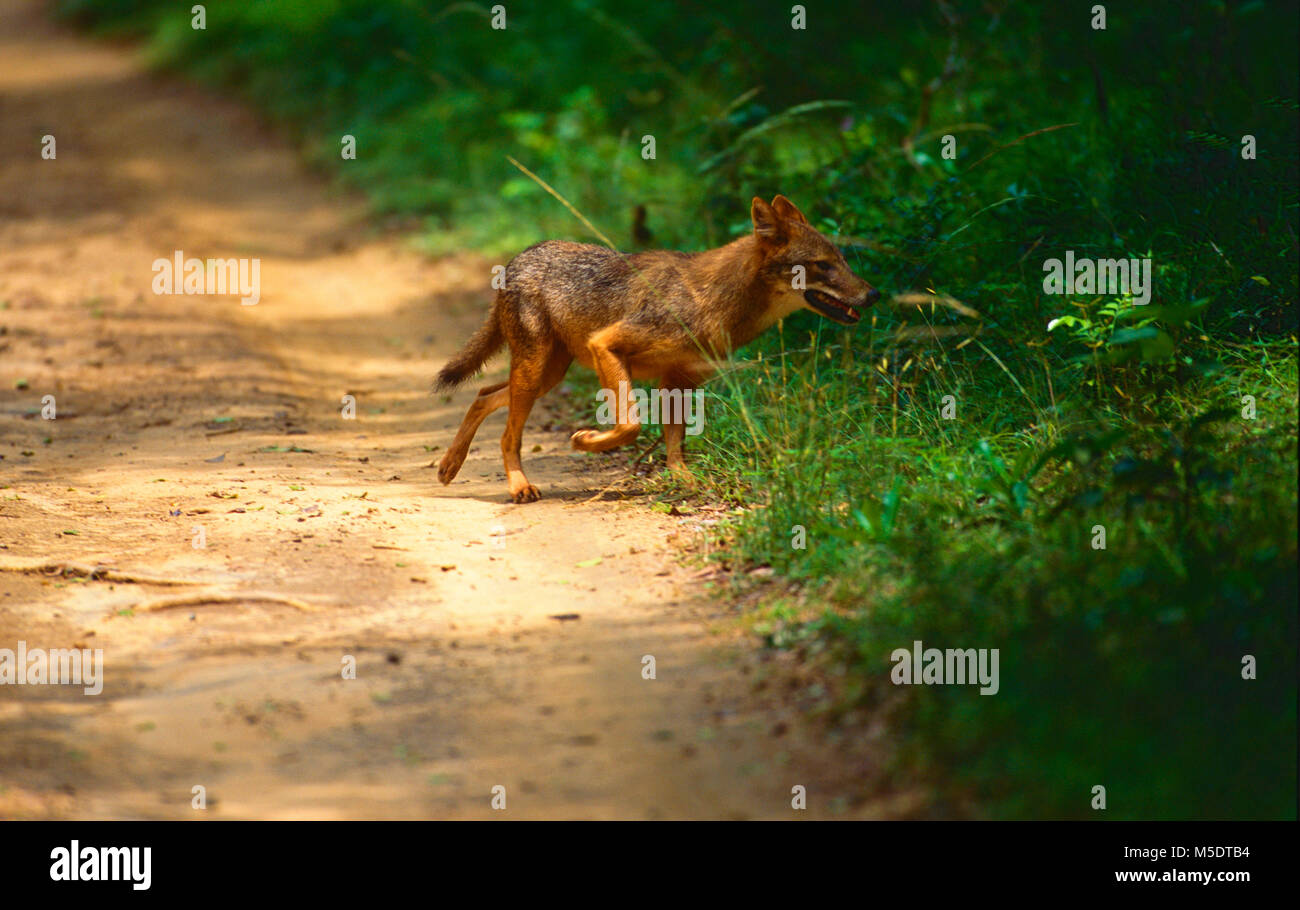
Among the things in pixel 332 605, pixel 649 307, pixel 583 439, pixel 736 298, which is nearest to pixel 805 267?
pixel 736 298

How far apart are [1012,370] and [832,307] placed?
1.15 m

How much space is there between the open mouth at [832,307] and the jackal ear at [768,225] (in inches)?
14.6

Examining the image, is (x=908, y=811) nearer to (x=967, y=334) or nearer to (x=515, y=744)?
(x=515, y=744)

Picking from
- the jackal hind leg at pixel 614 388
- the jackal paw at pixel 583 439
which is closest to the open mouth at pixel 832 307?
the jackal hind leg at pixel 614 388

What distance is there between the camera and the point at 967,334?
7719 millimetres

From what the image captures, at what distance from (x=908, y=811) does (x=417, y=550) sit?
129 inches

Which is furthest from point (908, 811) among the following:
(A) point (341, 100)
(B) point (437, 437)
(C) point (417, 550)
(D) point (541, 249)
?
(A) point (341, 100)

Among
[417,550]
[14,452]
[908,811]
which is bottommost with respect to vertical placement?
[908,811]

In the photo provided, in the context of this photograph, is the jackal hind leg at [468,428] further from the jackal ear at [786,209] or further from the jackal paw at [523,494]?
the jackal ear at [786,209]

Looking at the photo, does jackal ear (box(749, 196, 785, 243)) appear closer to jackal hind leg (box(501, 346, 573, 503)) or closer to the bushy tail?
jackal hind leg (box(501, 346, 573, 503))

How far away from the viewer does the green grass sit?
4285 millimetres

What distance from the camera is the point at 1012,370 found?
7535 millimetres

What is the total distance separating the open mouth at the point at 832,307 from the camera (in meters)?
7.40

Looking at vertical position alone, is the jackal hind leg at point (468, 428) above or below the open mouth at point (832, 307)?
below
